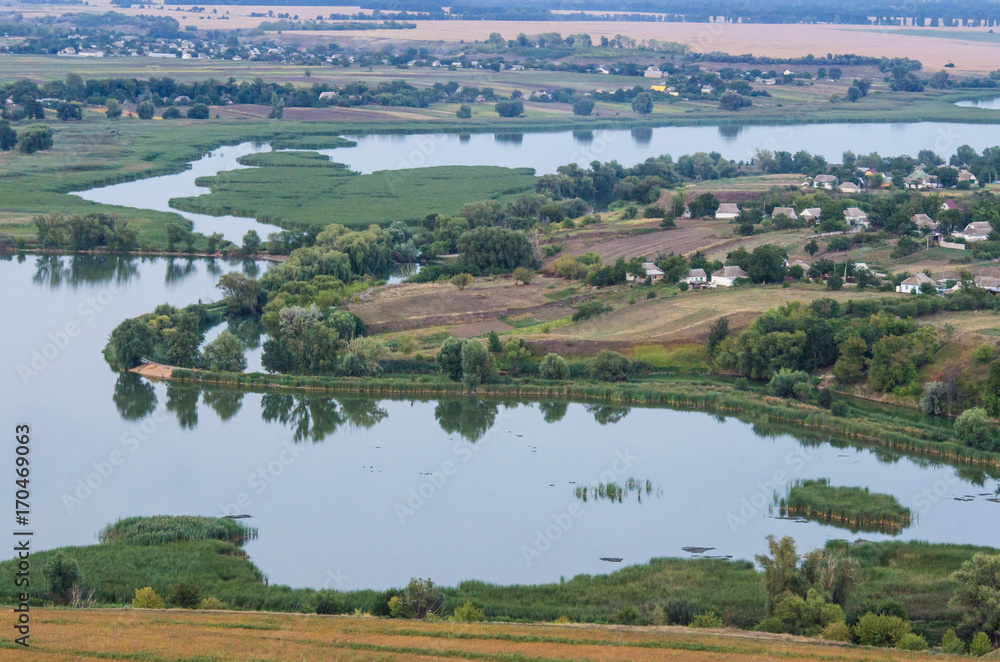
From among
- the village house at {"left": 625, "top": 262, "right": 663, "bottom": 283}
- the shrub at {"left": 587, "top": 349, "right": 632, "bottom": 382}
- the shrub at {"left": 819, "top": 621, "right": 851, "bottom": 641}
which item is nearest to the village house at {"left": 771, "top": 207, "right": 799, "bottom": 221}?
the village house at {"left": 625, "top": 262, "right": 663, "bottom": 283}

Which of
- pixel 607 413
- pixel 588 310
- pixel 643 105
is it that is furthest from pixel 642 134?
pixel 607 413

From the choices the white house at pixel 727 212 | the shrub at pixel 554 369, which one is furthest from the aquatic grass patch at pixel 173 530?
the white house at pixel 727 212

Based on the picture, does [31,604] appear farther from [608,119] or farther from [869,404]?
[608,119]

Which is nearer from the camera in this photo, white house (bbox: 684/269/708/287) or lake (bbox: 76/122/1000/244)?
white house (bbox: 684/269/708/287)

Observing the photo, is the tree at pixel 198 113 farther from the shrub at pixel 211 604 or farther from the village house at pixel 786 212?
the shrub at pixel 211 604

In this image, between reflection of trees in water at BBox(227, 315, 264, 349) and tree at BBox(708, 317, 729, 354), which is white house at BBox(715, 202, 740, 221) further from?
reflection of trees in water at BBox(227, 315, 264, 349)
